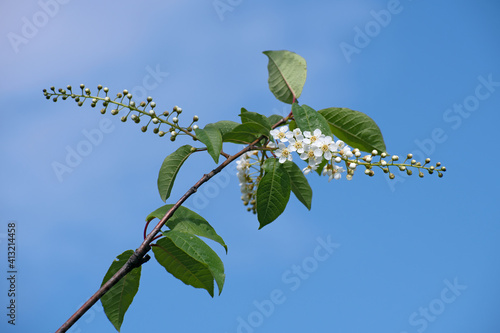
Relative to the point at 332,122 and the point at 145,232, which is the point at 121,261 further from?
the point at 332,122

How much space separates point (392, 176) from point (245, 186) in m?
0.84

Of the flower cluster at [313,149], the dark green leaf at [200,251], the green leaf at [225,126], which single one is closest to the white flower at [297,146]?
the flower cluster at [313,149]

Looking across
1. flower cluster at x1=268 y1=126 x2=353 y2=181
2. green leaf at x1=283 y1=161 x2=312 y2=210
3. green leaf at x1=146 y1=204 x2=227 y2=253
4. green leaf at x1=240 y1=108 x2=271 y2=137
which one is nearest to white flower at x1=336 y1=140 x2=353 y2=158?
flower cluster at x1=268 y1=126 x2=353 y2=181

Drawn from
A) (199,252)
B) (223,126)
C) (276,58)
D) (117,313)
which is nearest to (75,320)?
(117,313)

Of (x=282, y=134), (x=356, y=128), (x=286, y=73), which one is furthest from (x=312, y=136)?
(x=286, y=73)

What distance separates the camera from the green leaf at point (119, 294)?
2170 millimetres

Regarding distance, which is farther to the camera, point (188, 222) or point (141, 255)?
point (188, 222)

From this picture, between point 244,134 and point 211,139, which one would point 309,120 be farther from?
point 211,139

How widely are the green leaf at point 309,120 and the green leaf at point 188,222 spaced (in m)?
0.65

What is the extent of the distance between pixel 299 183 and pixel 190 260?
0.67 m

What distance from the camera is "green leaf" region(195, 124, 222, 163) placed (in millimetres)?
2029

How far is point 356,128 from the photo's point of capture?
7.50 ft

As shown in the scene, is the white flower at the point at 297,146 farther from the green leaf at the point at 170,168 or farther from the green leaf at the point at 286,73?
the green leaf at the point at 170,168

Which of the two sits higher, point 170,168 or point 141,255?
point 170,168
